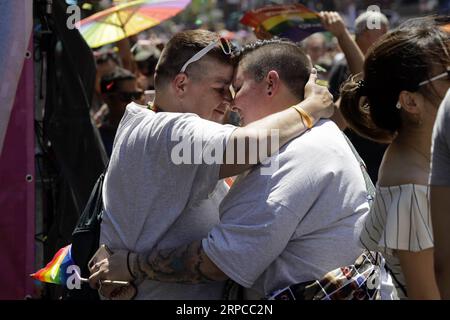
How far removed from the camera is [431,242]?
2525 mm

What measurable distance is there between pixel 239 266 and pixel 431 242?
64 cm

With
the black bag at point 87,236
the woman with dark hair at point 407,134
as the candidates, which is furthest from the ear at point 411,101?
the black bag at point 87,236

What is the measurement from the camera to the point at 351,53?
18.5ft

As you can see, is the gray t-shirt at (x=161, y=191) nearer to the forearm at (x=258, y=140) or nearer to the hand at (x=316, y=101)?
the forearm at (x=258, y=140)

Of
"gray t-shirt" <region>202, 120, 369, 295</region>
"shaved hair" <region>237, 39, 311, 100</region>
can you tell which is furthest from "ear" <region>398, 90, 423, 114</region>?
"shaved hair" <region>237, 39, 311, 100</region>

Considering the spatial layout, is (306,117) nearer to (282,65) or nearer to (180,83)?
(282,65)

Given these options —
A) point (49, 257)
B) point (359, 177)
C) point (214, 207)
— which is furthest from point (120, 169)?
point (49, 257)

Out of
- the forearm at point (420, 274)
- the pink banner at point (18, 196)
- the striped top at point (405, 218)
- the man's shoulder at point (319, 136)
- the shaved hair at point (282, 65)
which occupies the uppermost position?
the shaved hair at point (282, 65)

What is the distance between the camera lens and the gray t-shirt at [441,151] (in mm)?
2316

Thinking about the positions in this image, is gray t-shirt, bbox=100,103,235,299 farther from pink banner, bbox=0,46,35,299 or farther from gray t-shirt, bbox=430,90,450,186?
pink banner, bbox=0,46,35,299

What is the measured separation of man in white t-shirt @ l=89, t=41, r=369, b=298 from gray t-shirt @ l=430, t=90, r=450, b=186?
1.71 feet

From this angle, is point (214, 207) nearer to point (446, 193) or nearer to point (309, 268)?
point (309, 268)

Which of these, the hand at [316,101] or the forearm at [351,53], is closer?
the hand at [316,101]

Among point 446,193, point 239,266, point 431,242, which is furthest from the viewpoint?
point 239,266
